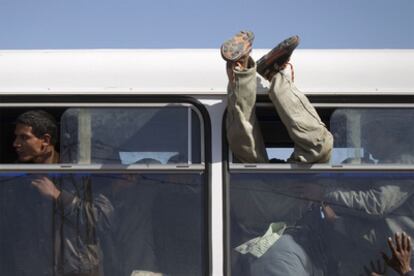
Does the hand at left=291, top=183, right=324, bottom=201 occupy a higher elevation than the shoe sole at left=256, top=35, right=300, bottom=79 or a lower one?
lower

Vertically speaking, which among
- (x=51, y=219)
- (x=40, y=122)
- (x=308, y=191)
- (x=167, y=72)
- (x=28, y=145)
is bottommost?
(x=51, y=219)

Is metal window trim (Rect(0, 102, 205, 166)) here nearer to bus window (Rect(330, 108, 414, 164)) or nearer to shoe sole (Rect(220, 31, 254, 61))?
shoe sole (Rect(220, 31, 254, 61))

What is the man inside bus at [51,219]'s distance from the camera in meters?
3.62

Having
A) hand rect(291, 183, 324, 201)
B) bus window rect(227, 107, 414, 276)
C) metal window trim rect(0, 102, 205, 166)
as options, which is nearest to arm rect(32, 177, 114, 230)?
metal window trim rect(0, 102, 205, 166)

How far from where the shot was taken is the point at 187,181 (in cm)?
361

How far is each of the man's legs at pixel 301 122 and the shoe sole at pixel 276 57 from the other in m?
0.06

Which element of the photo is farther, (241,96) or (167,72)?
(167,72)

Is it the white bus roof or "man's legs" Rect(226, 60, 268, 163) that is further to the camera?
the white bus roof

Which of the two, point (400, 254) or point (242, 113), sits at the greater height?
point (242, 113)

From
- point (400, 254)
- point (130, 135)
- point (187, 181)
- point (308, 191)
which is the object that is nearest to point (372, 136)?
point (308, 191)

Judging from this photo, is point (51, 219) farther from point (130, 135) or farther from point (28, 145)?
point (130, 135)

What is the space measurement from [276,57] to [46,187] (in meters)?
1.29

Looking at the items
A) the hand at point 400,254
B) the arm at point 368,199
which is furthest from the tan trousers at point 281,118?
the hand at point 400,254

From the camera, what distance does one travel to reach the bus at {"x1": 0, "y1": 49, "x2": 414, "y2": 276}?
361 centimetres
